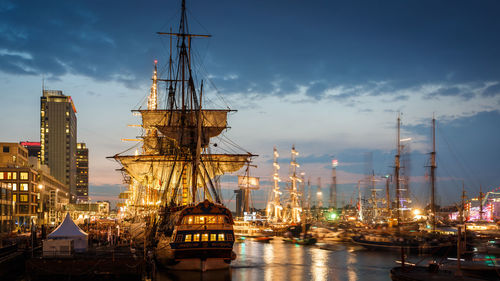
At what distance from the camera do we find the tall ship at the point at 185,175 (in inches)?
1640

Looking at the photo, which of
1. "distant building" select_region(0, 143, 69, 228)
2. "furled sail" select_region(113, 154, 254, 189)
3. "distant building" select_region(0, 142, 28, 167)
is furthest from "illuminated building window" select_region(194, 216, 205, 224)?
"distant building" select_region(0, 142, 28, 167)

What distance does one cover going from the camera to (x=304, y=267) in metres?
53.1

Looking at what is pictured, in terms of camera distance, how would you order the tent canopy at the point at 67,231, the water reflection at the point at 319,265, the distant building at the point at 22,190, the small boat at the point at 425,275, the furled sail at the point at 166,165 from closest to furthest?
the small boat at the point at 425,275, the tent canopy at the point at 67,231, the water reflection at the point at 319,265, the furled sail at the point at 166,165, the distant building at the point at 22,190

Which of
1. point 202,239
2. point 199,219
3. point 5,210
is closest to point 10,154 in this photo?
point 5,210

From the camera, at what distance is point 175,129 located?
65.9 m

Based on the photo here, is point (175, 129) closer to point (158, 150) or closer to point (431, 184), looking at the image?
point (158, 150)

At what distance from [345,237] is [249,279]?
184ft

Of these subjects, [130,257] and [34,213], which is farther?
[34,213]

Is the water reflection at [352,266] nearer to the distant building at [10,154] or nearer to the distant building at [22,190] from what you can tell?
the distant building at [22,190]

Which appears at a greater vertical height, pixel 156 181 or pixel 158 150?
pixel 158 150

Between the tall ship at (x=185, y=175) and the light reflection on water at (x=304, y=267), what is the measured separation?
6.66 feet

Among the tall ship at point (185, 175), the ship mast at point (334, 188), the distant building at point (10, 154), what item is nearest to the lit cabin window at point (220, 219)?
the tall ship at point (185, 175)

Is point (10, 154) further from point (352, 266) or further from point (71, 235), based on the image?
point (352, 266)

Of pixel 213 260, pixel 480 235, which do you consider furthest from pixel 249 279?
pixel 480 235
